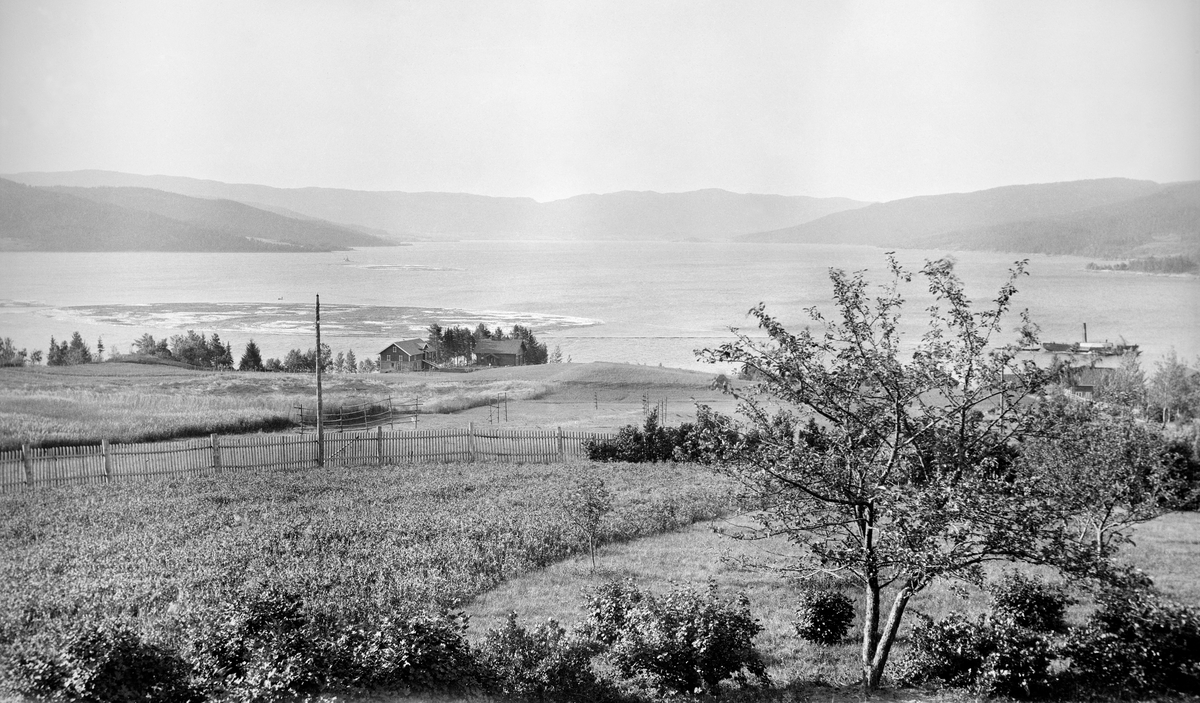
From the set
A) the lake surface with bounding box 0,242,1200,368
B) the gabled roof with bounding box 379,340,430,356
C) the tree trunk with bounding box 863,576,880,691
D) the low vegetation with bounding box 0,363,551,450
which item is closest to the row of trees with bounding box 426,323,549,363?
the gabled roof with bounding box 379,340,430,356

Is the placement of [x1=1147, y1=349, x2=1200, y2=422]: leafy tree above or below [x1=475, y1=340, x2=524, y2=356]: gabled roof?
below

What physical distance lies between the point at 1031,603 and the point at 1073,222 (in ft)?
465

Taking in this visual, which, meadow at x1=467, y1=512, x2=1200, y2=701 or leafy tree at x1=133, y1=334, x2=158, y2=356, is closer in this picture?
meadow at x1=467, y1=512, x2=1200, y2=701

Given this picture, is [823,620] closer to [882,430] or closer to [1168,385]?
[882,430]

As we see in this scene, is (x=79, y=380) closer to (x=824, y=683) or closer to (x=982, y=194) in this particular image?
(x=824, y=683)

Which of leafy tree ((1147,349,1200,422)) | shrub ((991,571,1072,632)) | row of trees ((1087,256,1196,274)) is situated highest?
row of trees ((1087,256,1196,274))

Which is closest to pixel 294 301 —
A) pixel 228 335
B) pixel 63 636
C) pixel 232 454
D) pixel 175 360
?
pixel 228 335

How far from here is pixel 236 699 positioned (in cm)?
713

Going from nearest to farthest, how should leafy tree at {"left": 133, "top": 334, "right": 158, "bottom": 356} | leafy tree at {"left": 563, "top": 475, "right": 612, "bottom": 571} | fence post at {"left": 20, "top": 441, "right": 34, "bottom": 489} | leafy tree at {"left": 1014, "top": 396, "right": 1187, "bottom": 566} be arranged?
leafy tree at {"left": 1014, "top": 396, "right": 1187, "bottom": 566}, leafy tree at {"left": 563, "top": 475, "right": 612, "bottom": 571}, fence post at {"left": 20, "top": 441, "right": 34, "bottom": 489}, leafy tree at {"left": 133, "top": 334, "right": 158, "bottom": 356}

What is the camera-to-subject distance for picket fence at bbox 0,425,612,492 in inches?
806

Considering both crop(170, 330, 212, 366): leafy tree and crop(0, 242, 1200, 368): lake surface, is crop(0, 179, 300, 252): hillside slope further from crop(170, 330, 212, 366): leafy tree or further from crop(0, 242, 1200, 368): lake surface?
crop(170, 330, 212, 366): leafy tree

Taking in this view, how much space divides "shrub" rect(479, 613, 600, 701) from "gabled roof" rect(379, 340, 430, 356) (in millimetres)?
58720

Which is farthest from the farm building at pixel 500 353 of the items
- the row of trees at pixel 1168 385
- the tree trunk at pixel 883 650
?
the tree trunk at pixel 883 650

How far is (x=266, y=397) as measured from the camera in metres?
38.9
